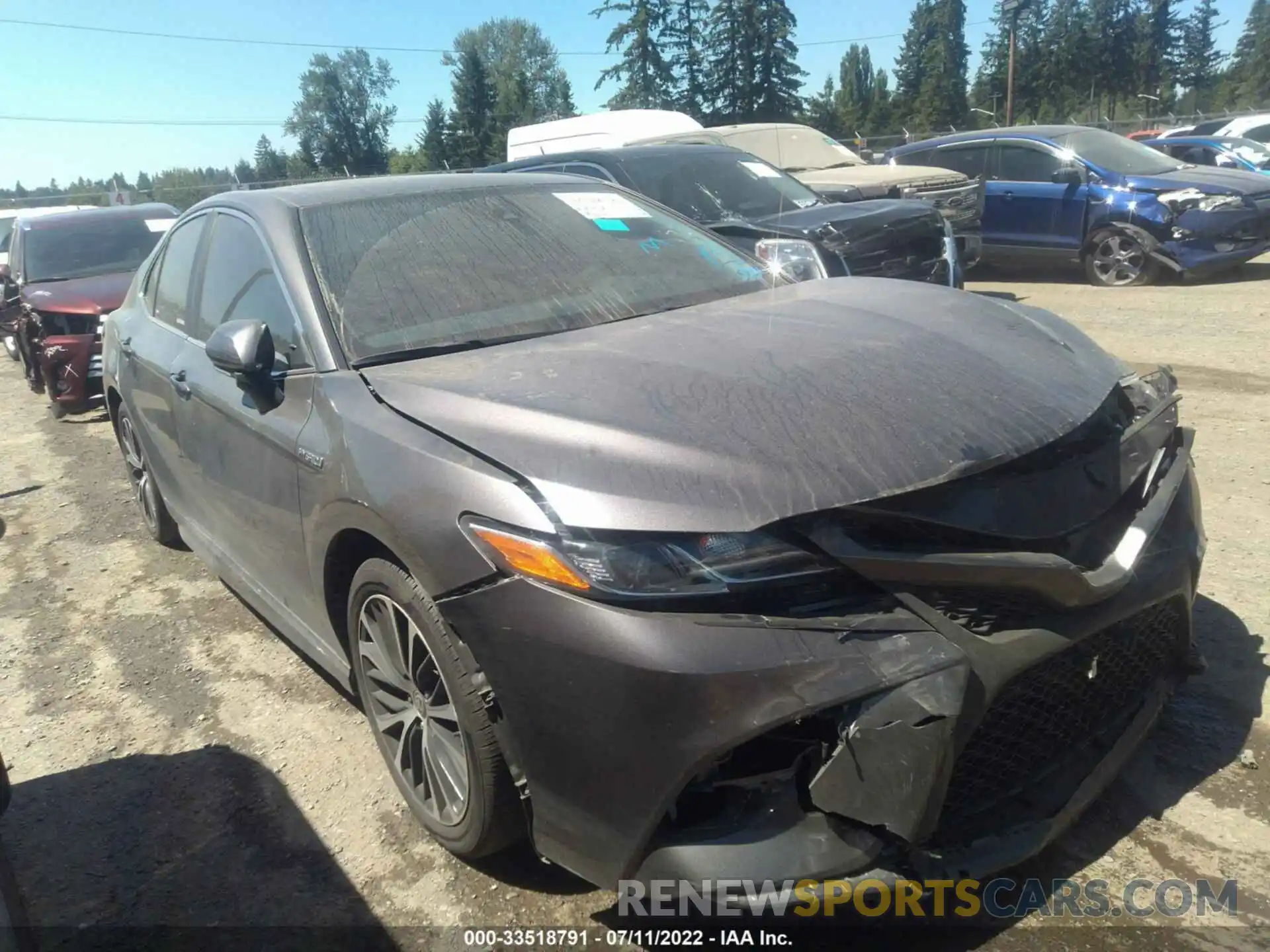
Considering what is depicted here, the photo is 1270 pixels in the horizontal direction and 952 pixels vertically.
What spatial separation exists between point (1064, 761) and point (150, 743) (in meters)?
2.78

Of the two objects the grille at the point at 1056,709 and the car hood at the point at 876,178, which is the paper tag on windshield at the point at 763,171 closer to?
the car hood at the point at 876,178

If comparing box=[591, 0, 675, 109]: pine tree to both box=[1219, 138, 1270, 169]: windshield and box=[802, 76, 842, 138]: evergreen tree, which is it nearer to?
box=[802, 76, 842, 138]: evergreen tree

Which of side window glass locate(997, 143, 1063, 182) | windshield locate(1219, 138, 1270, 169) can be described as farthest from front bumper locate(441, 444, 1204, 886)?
windshield locate(1219, 138, 1270, 169)

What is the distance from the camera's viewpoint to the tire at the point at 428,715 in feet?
7.00

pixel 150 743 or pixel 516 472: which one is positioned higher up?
pixel 516 472

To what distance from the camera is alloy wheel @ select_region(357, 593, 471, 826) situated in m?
2.32

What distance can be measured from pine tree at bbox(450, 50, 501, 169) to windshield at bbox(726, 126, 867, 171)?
3680 cm

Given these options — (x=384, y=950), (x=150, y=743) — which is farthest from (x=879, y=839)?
(x=150, y=743)

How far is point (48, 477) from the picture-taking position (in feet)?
21.7

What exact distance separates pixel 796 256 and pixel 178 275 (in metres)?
4.08

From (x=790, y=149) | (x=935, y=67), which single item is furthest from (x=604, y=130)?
(x=935, y=67)

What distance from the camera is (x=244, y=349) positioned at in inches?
108

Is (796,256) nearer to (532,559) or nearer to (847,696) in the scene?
(532,559)

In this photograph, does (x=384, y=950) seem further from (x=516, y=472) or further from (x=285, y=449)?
(x=285, y=449)
